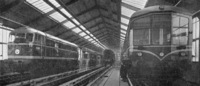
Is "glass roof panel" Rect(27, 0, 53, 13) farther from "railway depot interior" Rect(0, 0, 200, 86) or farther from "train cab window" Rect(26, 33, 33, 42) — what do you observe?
"train cab window" Rect(26, 33, 33, 42)

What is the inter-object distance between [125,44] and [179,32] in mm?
7197

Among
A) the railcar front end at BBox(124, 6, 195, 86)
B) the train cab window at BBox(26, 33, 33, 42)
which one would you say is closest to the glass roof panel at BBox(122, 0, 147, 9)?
the railcar front end at BBox(124, 6, 195, 86)

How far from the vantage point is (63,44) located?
18.2 m

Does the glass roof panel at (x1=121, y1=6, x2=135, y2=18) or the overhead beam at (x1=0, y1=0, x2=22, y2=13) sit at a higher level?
the glass roof panel at (x1=121, y1=6, x2=135, y2=18)

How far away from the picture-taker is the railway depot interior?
848 cm

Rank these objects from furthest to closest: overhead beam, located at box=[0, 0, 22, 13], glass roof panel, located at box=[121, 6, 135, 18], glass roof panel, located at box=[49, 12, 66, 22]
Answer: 1. glass roof panel, located at box=[49, 12, 66, 22]
2. glass roof panel, located at box=[121, 6, 135, 18]
3. overhead beam, located at box=[0, 0, 22, 13]

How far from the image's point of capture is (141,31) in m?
9.20

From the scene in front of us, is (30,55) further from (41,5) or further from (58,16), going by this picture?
(58,16)

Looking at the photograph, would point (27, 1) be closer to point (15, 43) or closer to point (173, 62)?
point (15, 43)

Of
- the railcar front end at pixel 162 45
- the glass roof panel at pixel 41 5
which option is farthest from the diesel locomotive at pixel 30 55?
the railcar front end at pixel 162 45

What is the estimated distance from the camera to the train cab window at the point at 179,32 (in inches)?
334

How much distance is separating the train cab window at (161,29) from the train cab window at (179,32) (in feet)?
0.64

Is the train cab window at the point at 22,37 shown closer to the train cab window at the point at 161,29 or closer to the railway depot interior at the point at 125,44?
the railway depot interior at the point at 125,44

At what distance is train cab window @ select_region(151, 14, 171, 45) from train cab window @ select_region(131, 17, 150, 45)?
0.73 feet
